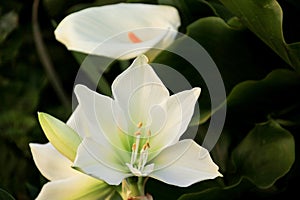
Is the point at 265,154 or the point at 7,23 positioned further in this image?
the point at 7,23

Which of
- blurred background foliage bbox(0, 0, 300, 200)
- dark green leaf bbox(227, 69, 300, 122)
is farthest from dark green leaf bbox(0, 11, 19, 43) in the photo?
dark green leaf bbox(227, 69, 300, 122)

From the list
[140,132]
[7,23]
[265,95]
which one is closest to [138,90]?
[140,132]

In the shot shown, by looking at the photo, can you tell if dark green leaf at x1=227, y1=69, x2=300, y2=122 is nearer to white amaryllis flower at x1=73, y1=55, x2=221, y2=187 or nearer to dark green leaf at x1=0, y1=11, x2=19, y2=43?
white amaryllis flower at x1=73, y1=55, x2=221, y2=187

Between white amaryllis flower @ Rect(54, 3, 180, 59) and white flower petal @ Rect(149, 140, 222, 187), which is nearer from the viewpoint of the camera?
white flower petal @ Rect(149, 140, 222, 187)

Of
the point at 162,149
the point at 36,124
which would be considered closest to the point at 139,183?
the point at 162,149

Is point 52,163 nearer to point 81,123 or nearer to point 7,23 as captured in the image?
point 81,123

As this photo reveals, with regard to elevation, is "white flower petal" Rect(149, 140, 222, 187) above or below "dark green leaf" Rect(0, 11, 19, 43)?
above
